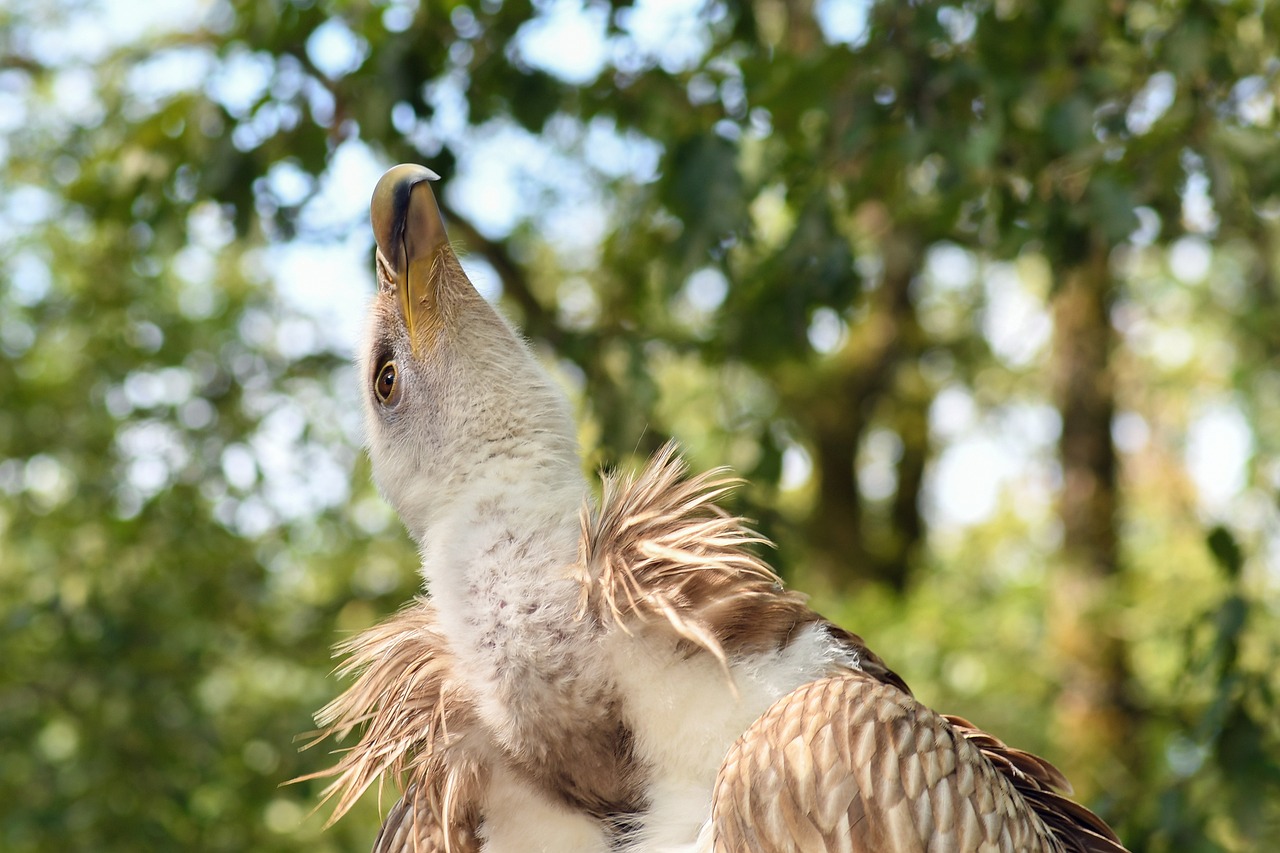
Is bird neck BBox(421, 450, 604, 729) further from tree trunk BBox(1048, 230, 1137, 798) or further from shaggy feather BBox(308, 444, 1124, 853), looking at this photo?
tree trunk BBox(1048, 230, 1137, 798)

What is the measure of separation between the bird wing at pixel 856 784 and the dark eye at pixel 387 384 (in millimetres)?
1102

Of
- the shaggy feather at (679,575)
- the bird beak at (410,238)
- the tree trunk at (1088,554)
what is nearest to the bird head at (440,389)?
the bird beak at (410,238)

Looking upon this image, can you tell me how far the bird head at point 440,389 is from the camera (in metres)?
2.63

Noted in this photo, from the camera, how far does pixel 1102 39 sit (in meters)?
4.19

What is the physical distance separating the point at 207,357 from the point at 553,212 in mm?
4373

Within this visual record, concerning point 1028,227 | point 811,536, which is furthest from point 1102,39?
point 811,536

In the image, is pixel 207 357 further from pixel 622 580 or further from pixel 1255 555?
pixel 1255 555

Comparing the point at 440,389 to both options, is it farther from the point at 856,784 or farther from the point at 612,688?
the point at 856,784

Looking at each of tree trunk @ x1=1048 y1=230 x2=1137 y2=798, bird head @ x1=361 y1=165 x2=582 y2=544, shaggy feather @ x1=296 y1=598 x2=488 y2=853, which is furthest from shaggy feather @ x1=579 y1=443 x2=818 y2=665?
tree trunk @ x1=1048 y1=230 x2=1137 y2=798

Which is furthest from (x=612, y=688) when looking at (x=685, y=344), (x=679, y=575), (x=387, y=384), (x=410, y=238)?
(x=685, y=344)

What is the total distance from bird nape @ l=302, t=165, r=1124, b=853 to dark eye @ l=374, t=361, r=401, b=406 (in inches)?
6.0

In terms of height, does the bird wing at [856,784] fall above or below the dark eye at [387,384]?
below

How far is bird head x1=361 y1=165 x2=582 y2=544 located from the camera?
Answer: 8.63 ft

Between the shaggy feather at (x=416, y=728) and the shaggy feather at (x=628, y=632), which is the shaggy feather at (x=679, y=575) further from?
the shaggy feather at (x=416, y=728)
